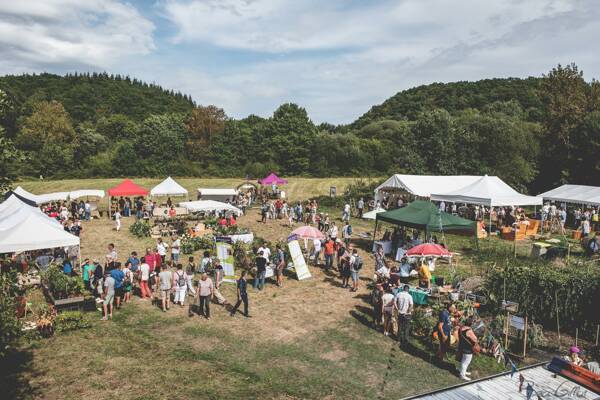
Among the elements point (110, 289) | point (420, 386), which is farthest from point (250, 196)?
point (420, 386)

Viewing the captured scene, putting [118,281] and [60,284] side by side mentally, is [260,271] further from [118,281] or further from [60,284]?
[60,284]

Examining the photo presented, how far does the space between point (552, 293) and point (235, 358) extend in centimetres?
835

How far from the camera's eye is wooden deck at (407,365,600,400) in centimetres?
747

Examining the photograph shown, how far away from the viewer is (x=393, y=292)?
11500 mm

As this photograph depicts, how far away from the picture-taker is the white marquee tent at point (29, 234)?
1277cm

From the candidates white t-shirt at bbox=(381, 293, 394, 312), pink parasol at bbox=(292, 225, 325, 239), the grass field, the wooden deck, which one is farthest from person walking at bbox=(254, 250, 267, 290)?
the wooden deck

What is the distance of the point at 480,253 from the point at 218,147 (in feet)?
154

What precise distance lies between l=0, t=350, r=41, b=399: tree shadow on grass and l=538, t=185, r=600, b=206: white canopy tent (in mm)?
26514

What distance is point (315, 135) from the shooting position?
61.8 meters

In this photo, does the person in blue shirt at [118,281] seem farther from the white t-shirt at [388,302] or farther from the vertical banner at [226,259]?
the white t-shirt at [388,302]

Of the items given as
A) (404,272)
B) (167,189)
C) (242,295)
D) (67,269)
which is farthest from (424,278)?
(167,189)

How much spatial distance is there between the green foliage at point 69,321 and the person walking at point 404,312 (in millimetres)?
7853

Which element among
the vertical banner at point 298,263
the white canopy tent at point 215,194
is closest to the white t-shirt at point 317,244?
the vertical banner at point 298,263

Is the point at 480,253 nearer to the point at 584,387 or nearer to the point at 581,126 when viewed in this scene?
the point at 584,387
